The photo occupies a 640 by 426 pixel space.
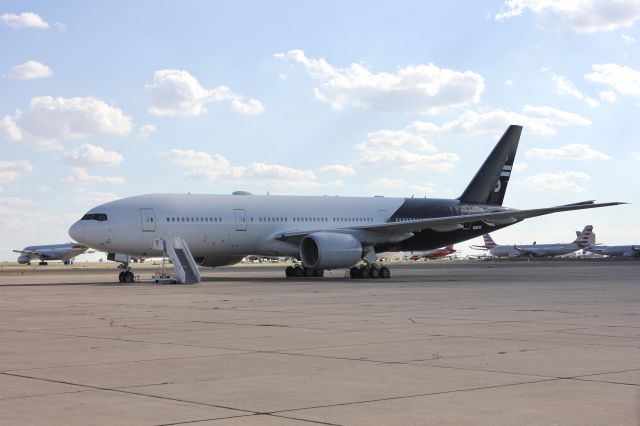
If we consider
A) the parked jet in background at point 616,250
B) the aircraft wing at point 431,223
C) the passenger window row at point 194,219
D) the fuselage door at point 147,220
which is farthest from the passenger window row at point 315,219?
Answer: the parked jet in background at point 616,250

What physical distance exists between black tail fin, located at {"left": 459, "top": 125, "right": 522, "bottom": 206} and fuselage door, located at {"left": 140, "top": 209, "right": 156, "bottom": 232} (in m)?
16.1

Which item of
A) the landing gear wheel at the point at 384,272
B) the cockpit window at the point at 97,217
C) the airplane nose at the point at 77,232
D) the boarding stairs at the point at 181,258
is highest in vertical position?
the cockpit window at the point at 97,217

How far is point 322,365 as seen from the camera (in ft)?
29.2

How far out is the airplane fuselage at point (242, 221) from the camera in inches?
1260

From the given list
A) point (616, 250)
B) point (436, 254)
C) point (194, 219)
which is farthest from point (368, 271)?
point (616, 250)

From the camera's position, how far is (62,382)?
788 cm

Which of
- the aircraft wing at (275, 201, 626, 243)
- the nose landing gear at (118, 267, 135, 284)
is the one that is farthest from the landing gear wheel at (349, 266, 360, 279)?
the nose landing gear at (118, 267, 135, 284)

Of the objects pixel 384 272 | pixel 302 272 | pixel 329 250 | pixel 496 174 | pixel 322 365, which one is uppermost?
pixel 496 174

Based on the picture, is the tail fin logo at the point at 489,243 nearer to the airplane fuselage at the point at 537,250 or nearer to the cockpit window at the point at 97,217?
the airplane fuselage at the point at 537,250

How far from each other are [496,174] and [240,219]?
47.0ft

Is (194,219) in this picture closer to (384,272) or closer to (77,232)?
(77,232)

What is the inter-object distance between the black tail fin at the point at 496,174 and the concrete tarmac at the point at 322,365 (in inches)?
999

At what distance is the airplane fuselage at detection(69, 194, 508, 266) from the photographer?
3200 centimetres

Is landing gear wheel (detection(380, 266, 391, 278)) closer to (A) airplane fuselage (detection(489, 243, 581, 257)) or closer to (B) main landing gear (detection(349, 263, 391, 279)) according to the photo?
(B) main landing gear (detection(349, 263, 391, 279))
